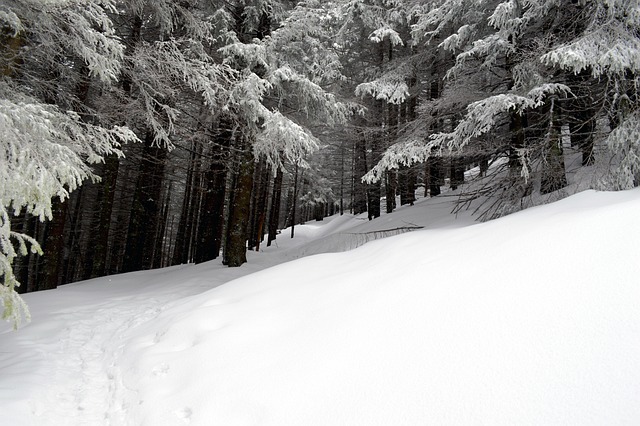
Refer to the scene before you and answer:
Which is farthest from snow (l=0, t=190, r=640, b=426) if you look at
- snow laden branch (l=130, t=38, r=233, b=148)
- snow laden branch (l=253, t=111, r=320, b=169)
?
snow laden branch (l=130, t=38, r=233, b=148)

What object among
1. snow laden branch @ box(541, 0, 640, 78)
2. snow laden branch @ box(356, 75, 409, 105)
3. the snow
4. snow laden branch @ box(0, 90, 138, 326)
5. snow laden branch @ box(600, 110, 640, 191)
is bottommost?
the snow

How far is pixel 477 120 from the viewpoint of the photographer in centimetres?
636

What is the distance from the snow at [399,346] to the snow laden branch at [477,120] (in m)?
1.95

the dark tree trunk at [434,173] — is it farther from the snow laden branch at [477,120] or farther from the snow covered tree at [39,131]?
the snow covered tree at [39,131]

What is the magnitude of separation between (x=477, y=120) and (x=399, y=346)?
16.2ft

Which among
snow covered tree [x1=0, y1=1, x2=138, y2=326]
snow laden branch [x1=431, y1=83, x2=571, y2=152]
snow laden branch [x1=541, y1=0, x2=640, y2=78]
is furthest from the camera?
snow laden branch [x1=431, y1=83, x2=571, y2=152]

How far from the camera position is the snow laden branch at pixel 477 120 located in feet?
19.3

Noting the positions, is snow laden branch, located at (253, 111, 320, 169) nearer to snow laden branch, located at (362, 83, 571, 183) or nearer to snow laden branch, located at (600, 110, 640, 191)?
snow laden branch, located at (362, 83, 571, 183)

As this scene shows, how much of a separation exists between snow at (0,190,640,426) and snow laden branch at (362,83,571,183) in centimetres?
195

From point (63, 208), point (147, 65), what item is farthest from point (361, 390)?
point (63, 208)

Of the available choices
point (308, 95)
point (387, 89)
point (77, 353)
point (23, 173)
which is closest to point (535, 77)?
point (387, 89)

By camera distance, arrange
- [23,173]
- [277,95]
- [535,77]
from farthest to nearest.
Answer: [277,95] → [535,77] → [23,173]

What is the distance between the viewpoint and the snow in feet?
6.88

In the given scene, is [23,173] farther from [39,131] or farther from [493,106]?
[493,106]
